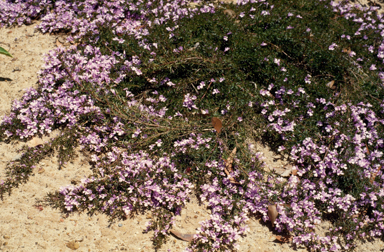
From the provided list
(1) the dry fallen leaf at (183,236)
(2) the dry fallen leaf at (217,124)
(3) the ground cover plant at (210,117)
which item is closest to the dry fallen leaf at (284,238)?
(3) the ground cover plant at (210,117)

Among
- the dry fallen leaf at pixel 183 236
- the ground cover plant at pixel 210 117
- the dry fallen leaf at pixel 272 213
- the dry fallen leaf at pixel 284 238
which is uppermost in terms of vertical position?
the ground cover plant at pixel 210 117

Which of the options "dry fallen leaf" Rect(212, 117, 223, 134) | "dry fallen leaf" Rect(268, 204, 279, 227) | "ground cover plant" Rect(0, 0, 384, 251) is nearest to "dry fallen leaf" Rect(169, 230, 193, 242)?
"ground cover plant" Rect(0, 0, 384, 251)

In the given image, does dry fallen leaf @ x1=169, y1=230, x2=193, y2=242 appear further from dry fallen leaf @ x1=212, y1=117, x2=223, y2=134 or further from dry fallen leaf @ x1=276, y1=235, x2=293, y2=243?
dry fallen leaf @ x1=212, y1=117, x2=223, y2=134

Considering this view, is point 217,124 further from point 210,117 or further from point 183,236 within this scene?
point 183,236

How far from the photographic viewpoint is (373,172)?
412cm

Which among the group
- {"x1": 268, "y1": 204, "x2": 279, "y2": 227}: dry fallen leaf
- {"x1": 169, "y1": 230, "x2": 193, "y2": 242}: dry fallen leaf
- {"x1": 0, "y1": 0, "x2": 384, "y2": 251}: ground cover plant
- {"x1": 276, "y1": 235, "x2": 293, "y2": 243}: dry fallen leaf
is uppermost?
{"x1": 0, "y1": 0, "x2": 384, "y2": 251}: ground cover plant

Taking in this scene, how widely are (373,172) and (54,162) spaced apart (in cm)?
473

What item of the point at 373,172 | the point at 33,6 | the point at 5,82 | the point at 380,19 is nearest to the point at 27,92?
the point at 5,82

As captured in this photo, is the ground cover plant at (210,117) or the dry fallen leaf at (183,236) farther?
the ground cover plant at (210,117)

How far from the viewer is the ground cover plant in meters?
3.60

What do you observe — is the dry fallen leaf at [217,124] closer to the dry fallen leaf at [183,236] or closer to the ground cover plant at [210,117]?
the ground cover plant at [210,117]

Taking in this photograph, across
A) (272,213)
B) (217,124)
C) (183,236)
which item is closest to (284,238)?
(272,213)

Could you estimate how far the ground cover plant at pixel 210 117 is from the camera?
3600mm

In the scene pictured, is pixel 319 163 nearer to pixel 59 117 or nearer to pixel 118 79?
pixel 118 79
